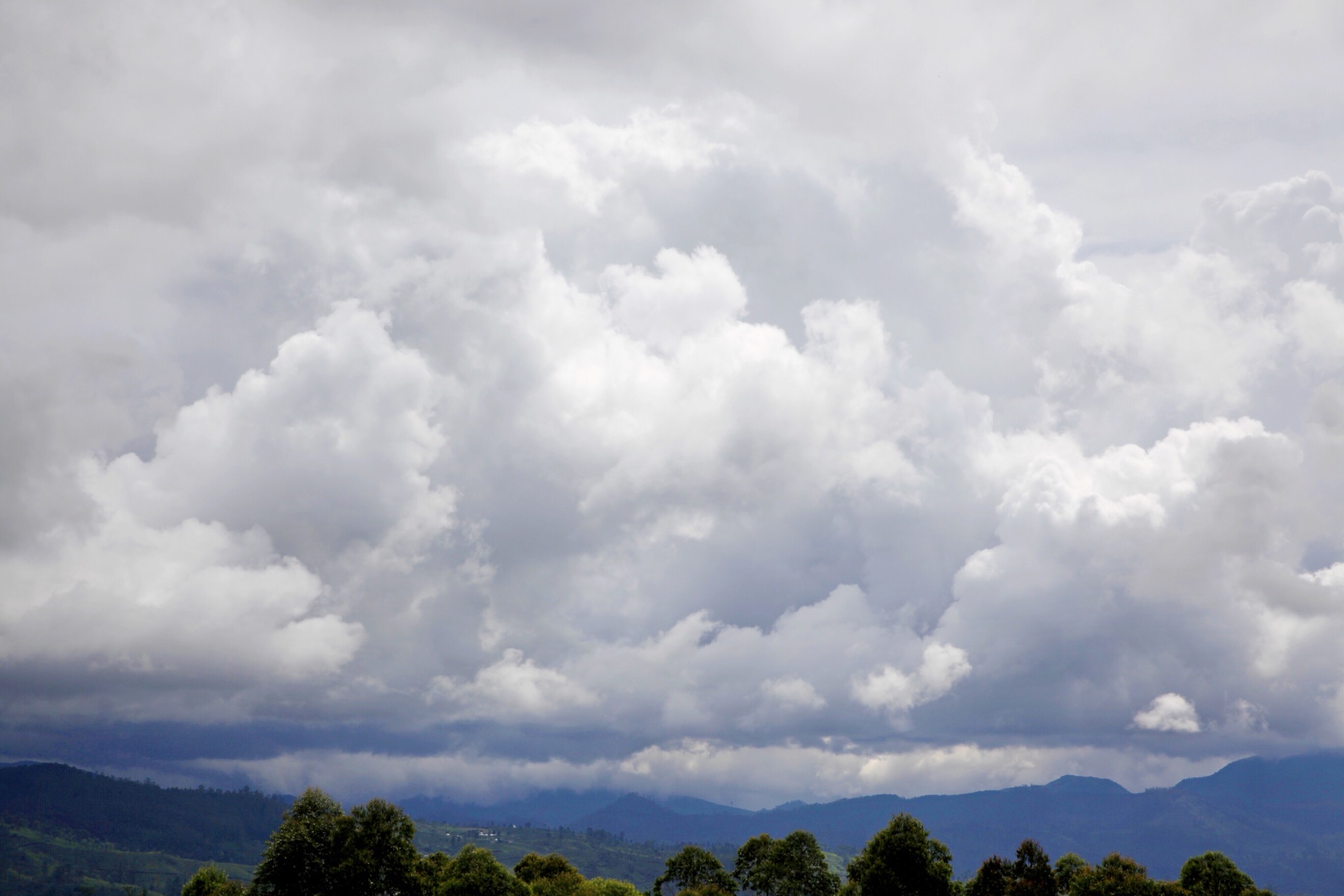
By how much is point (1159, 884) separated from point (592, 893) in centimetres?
9835

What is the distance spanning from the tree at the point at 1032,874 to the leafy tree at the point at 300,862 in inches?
4489

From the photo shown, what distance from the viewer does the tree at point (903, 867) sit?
170m

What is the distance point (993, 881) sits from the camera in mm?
178500

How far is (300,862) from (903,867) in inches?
3923

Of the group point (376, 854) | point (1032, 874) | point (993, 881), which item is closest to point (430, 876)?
point (376, 854)

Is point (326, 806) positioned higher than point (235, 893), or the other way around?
point (326, 806)

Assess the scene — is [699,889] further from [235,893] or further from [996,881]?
[235,893]

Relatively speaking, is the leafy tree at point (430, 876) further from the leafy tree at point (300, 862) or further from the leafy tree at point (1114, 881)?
the leafy tree at point (1114, 881)

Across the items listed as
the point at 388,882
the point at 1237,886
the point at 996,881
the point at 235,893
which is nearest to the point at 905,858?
the point at 996,881

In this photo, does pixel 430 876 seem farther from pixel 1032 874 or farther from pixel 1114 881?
pixel 1114 881

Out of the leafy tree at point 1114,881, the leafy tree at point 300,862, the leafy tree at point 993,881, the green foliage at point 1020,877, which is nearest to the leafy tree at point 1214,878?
the leafy tree at point 1114,881

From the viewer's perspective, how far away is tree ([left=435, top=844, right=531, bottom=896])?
16600 cm

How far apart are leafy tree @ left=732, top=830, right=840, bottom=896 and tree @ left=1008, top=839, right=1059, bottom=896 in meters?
30.9

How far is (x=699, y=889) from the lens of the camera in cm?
19512
